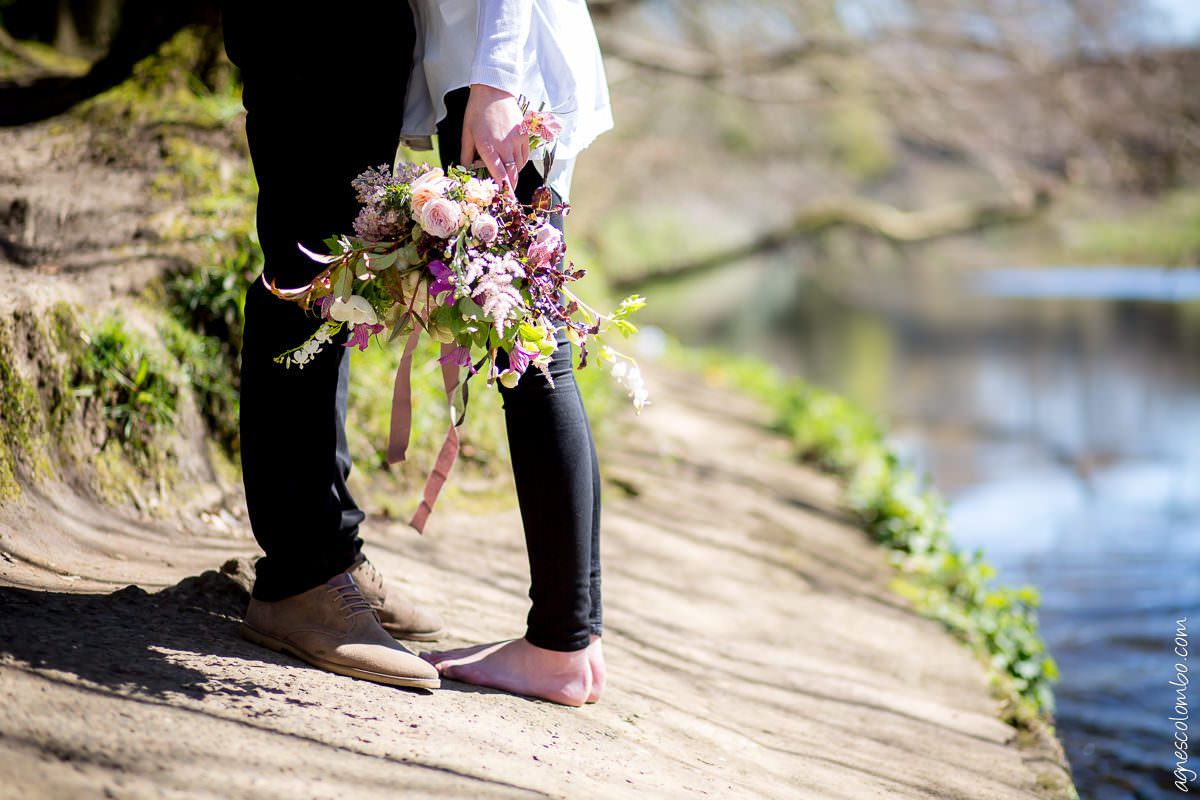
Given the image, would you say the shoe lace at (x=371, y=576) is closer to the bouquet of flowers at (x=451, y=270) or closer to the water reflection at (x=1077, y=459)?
the bouquet of flowers at (x=451, y=270)

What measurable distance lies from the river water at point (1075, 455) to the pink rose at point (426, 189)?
293 centimetres

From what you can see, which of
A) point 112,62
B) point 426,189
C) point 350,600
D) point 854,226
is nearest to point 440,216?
point 426,189

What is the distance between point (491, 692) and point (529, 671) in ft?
0.26

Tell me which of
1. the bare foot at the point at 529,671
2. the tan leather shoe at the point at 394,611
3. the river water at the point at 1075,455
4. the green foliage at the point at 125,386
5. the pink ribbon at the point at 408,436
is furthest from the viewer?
the river water at the point at 1075,455

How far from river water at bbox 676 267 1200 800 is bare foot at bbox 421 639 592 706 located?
7.17 feet

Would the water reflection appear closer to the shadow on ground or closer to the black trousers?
the black trousers

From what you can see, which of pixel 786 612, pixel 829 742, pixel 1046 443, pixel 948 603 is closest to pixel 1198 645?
pixel 948 603

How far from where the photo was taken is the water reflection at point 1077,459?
14.5ft

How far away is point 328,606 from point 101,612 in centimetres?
40

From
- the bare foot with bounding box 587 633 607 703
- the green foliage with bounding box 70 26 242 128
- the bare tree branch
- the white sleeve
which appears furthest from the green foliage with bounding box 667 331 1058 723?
the bare tree branch

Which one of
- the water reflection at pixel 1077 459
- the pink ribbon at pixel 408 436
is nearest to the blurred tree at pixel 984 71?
the water reflection at pixel 1077 459

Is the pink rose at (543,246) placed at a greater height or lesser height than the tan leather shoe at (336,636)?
greater

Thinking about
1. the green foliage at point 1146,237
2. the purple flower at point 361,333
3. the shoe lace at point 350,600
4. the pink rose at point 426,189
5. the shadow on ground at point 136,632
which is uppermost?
the green foliage at point 1146,237

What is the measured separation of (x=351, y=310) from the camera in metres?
1.64
